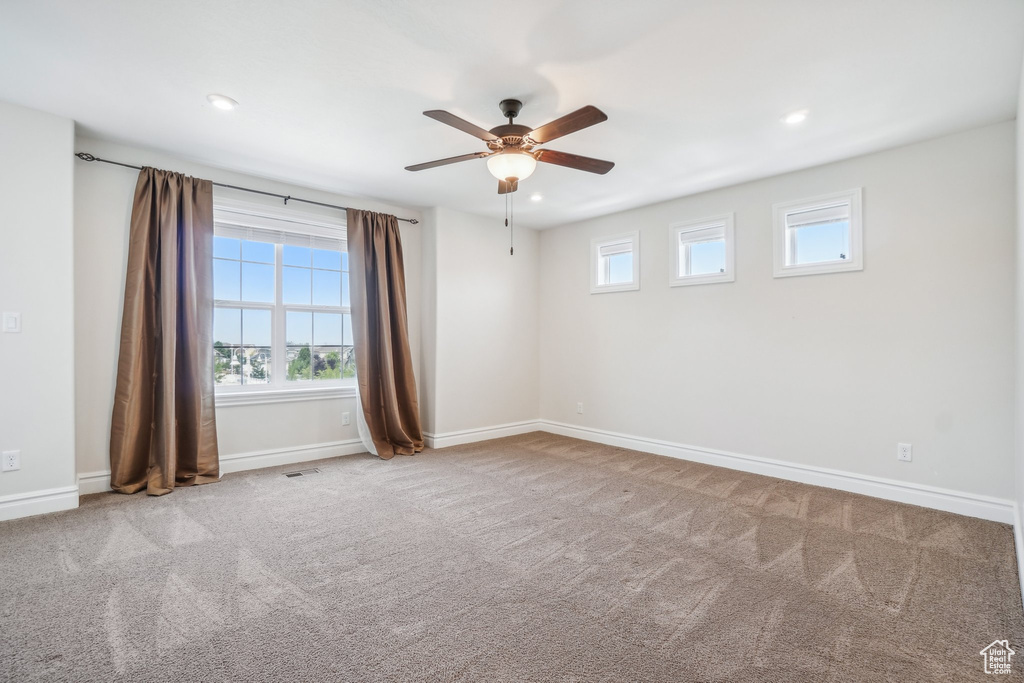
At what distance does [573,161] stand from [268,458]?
Result: 3658 millimetres

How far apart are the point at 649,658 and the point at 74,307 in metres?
4.14

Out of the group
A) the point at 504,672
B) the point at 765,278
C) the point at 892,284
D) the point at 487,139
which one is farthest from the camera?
the point at 765,278

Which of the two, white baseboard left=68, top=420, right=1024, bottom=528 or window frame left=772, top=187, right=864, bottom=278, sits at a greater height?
window frame left=772, top=187, right=864, bottom=278

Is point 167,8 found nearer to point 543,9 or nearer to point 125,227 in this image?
point 543,9

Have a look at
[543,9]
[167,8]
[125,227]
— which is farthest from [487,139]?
[125,227]

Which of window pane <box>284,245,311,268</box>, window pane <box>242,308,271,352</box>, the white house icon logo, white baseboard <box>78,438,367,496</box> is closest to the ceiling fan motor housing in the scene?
window pane <box>284,245,311,268</box>

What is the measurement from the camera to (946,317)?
3.28 metres

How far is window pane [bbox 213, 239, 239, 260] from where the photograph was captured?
13.6ft

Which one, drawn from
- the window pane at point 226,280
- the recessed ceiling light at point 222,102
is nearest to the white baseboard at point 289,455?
the window pane at point 226,280

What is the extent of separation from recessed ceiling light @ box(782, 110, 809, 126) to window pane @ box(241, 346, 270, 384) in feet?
14.9

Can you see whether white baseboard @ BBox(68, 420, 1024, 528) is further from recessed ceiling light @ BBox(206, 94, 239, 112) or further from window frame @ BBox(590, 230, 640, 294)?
recessed ceiling light @ BBox(206, 94, 239, 112)

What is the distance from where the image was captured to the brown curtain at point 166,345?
3.51m

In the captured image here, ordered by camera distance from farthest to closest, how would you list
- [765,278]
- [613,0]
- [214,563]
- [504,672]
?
[765,278], [214,563], [613,0], [504,672]

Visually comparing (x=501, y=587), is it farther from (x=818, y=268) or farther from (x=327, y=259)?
(x=327, y=259)
